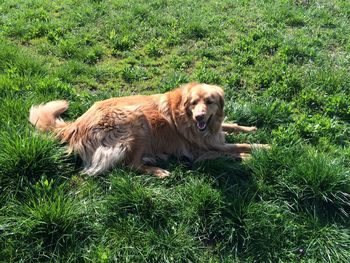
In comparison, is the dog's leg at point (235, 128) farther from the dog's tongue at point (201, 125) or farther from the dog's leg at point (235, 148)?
the dog's tongue at point (201, 125)

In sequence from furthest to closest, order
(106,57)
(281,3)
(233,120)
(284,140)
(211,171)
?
(281,3), (106,57), (233,120), (284,140), (211,171)

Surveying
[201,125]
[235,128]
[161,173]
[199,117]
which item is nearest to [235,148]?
[235,128]

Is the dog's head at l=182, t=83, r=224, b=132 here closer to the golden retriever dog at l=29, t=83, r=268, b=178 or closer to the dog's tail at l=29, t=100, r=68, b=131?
the golden retriever dog at l=29, t=83, r=268, b=178

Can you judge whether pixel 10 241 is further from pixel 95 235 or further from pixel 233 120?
pixel 233 120

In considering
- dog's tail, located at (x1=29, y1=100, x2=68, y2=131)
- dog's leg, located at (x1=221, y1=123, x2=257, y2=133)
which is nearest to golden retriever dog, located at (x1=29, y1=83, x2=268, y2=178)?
dog's tail, located at (x1=29, y1=100, x2=68, y2=131)

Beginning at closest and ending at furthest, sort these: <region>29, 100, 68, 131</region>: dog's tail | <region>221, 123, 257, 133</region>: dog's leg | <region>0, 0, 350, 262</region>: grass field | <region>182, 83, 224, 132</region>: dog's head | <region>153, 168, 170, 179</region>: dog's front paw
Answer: <region>0, 0, 350, 262</region>: grass field < <region>153, 168, 170, 179</region>: dog's front paw < <region>182, 83, 224, 132</region>: dog's head < <region>29, 100, 68, 131</region>: dog's tail < <region>221, 123, 257, 133</region>: dog's leg

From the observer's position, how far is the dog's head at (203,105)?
481 centimetres

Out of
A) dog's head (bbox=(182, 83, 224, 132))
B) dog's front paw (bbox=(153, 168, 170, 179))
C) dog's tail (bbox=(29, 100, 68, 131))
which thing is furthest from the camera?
dog's tail (bbox=(29, 100, 68, 131))

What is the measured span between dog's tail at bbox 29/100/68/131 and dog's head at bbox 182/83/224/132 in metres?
1.73

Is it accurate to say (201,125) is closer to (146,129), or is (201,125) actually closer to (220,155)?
(220,155)

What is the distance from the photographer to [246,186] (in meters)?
4.48

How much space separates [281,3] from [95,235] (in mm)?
7887

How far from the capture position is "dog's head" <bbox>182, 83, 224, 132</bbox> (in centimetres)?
481

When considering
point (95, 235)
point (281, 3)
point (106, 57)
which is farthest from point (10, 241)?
point (281, 3)
